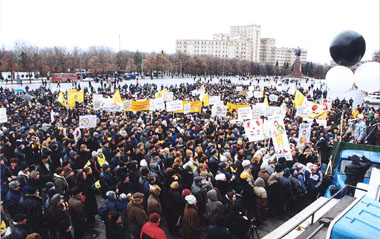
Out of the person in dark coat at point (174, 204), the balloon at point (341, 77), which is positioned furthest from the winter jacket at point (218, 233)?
the balloon at point (341, 77)

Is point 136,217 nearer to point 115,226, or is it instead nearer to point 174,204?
point 115,226

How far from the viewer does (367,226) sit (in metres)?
3.79

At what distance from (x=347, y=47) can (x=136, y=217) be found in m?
6.41

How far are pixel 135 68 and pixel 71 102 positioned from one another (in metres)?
70.0

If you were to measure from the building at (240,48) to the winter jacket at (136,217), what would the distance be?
15246 centimetres

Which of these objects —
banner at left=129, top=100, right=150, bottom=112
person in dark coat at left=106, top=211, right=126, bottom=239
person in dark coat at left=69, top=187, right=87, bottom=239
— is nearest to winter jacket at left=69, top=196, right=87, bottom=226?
person in dark coat at left=69, top=187, right=87, bottom=239

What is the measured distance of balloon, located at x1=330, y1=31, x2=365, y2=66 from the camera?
7.39 m

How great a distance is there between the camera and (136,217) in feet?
18.5

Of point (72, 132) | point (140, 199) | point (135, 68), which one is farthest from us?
point (135, 68)

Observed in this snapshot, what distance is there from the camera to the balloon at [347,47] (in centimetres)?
739

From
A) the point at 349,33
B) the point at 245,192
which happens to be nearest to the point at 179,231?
the point at 245,192

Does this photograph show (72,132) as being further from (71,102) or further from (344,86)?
(344,86)

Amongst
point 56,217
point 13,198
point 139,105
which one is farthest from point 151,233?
point 139,105

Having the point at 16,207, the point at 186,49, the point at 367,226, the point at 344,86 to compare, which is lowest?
the point at 16,207
